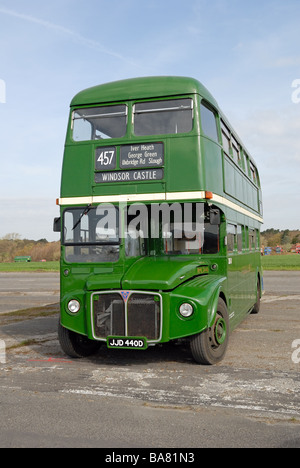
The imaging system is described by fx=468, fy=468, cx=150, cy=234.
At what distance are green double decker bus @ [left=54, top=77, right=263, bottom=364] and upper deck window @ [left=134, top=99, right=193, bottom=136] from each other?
0.02 meters

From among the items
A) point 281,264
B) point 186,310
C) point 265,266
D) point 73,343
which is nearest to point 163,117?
point 186,310

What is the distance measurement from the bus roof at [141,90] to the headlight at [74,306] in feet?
10.3

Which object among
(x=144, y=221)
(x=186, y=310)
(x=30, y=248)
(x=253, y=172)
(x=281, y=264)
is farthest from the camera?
(x=30, y=248)

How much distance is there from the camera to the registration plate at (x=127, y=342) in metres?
6.16

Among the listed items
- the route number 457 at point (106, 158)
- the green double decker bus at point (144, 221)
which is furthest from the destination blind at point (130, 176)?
the route number 457 at point (106, 158)

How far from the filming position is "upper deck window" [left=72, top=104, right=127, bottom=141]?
23.8 ft

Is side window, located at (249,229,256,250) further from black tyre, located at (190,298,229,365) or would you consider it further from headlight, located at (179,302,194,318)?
headlight, located at (179,302,194,318)

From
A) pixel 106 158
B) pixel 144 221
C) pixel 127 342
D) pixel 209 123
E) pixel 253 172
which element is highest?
pixel 253 172

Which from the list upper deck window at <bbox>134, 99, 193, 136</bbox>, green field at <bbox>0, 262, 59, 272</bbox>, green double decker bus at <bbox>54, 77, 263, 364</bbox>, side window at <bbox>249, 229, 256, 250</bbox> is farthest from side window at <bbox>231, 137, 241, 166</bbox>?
green field at <bbox>0, 262, 59, 272</bbox>

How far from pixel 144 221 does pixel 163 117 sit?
164cm

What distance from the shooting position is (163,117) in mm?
7086

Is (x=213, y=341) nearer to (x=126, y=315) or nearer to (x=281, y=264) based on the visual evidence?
(x=126, y=315)

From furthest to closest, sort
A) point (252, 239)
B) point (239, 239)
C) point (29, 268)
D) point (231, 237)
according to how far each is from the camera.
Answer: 1. point (29, 268)
2. point (252, 239)
3. point (239, 239)
4. point (231, 237)
